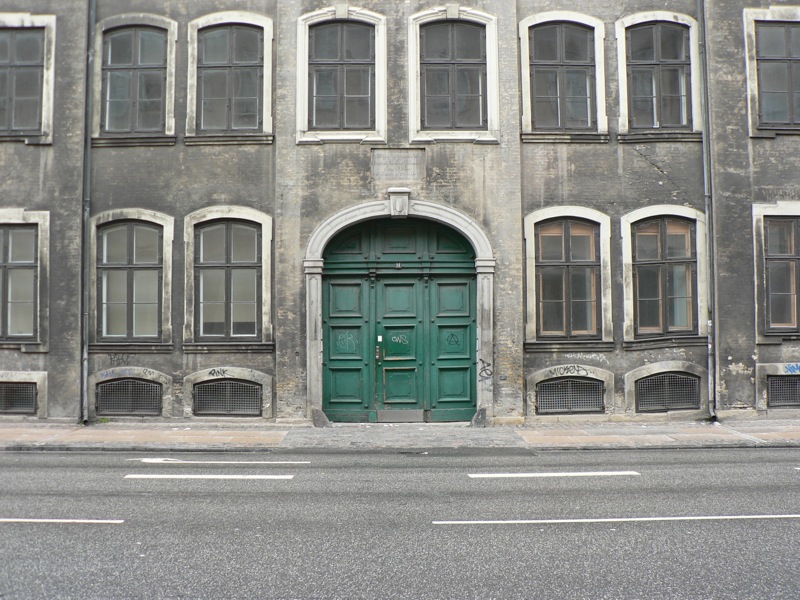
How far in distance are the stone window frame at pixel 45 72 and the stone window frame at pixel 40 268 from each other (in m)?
1.43

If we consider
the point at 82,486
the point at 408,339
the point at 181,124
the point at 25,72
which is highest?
the point at 25,72

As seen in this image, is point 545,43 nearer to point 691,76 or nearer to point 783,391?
point 691,76

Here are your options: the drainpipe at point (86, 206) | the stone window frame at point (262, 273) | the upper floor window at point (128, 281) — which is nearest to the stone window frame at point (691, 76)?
the stone window frame at point (262, 273)

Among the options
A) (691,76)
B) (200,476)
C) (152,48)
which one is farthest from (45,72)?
(691,76)

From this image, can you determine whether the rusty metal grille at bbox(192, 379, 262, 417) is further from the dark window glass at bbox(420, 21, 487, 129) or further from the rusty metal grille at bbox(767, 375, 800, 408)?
the rusty metal grille at bbox(767, 375, 800, 408)

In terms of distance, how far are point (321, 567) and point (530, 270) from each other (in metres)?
9.99

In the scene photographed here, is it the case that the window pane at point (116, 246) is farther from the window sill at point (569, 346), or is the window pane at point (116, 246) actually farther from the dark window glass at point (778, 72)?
the dark window glass at point (778, 72)

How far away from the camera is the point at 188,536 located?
6672 millimetres

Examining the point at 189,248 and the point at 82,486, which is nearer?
the point at 82,486

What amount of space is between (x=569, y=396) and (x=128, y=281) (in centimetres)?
899

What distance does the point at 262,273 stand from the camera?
14812 mm

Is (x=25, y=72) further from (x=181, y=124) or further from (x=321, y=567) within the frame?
(x=321, y=567)

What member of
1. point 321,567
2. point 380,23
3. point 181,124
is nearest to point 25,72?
point 181,124

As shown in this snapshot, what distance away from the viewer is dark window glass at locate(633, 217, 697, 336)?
49.3 feet
